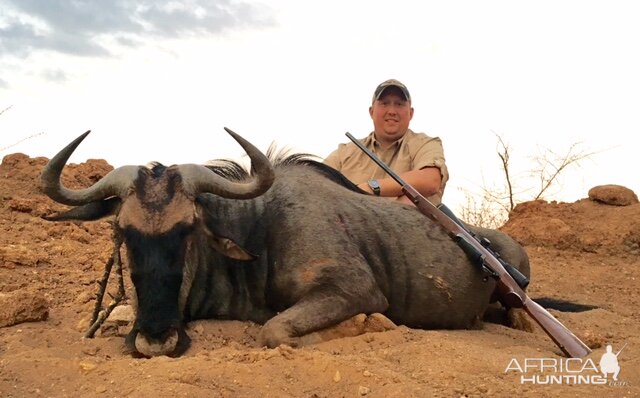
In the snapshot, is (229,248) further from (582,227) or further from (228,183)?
(582,227)

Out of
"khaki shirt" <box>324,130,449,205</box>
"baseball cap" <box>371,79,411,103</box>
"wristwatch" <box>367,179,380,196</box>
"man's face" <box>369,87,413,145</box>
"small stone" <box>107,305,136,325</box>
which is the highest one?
"baseball cap" <box>371,79,411,103</box>

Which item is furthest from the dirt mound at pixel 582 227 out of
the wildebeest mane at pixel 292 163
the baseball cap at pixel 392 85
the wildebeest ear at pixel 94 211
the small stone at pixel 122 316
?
the wildebeest ear at pixel 94 211

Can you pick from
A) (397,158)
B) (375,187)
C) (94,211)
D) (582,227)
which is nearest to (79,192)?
(94,211)

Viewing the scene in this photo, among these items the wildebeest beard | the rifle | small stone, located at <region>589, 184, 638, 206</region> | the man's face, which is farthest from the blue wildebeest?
small stone, located at <region>589, 184, 638, 206</region>

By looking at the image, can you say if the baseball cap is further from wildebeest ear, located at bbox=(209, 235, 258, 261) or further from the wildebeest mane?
wildebeest ear, located at bbox=(209, 235, 258, 261)

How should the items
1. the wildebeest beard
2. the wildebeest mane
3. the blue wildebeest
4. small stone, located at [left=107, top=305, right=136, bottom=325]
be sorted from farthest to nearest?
the wildebeest mane → small stone, located at [left=107, top=305, right=136, bottom=325] → the blue wildebeest → the wildebeest beard

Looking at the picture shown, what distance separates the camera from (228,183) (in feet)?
15.9

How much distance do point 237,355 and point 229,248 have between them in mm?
1272

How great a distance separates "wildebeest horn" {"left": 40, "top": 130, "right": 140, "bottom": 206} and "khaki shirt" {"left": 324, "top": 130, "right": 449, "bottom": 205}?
3.25 meters

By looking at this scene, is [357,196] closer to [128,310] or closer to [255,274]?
[255,274]

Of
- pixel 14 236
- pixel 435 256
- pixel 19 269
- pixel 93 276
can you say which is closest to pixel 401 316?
pixel 435 256

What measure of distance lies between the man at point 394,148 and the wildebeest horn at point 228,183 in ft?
9.58

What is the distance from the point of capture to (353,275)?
16.6 ft

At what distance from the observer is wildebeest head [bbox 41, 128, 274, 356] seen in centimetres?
419
